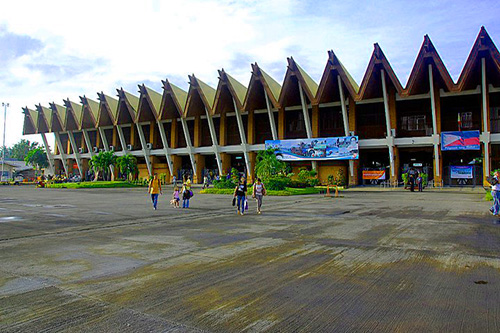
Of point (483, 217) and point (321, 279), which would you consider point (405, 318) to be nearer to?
point (321, 279)

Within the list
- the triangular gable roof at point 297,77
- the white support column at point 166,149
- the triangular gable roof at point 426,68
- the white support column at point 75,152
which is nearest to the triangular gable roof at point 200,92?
the white support column at point 166,149

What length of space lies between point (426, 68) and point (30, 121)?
209 ft

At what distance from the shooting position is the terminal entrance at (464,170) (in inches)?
1352

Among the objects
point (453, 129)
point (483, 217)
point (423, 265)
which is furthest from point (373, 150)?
point (423, 265)

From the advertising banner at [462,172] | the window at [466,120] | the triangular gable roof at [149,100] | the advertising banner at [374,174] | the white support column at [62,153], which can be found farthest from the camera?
the white support column at [62,153]

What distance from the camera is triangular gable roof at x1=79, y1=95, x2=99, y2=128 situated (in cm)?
5262

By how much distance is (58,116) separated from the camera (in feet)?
189

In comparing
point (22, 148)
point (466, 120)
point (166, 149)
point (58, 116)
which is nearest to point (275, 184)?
point (466, 120)

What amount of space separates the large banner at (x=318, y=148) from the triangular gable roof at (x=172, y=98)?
41.6 ft

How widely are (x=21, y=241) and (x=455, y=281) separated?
851cm

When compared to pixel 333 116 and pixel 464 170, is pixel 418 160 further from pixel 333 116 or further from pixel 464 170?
pixel 333 116

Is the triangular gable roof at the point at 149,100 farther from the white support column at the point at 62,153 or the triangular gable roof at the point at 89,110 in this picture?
the white support column at the point at 62,153

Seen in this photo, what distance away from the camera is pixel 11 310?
3.86 m

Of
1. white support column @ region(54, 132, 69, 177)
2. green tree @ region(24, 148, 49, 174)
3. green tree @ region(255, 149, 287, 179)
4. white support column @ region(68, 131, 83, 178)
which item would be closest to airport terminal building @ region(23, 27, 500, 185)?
white support column @ region(68, 131, 83, 178)
